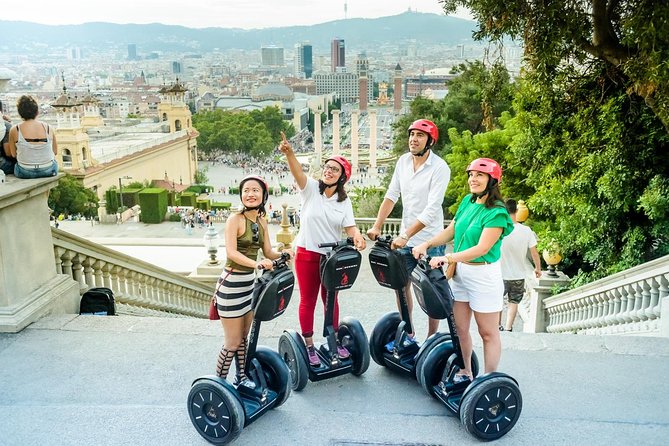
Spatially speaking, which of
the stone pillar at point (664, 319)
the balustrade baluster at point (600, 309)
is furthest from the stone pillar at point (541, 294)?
the stone pillar at point (664, 319)

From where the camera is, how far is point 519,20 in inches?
257

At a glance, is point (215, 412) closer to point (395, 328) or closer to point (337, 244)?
point (337, 244)

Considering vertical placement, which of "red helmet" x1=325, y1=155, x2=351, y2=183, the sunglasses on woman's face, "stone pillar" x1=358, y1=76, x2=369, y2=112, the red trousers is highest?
"red helmet" x1=325, y1=155, x2=351, y2=183

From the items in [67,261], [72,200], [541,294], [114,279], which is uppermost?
[67,261]

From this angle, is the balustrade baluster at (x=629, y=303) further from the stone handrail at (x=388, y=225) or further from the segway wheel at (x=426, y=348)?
the stone handrail at (x=388, y=225)

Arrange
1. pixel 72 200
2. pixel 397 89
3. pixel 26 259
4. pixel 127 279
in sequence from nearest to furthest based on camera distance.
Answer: pixel 26 259 < pixel 127 279 < pixel 72 200 < pixel 397 89

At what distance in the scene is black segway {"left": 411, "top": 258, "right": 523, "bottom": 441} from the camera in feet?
11.3

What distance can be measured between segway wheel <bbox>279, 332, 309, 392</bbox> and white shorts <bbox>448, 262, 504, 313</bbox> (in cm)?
112

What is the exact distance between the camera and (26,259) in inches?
195

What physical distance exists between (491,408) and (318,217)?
153cm

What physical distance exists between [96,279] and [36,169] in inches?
58.7

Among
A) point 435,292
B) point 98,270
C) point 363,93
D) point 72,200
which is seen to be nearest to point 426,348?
point 435,292

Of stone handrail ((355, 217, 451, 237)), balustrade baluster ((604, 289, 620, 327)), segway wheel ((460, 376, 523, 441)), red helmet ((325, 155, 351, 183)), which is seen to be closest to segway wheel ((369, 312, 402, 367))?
segway wheel ((460, 376, 523, 441))

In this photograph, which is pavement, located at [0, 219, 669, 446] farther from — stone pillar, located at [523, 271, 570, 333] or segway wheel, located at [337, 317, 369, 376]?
stone pillar, located at [523, 271, 570, 333]
